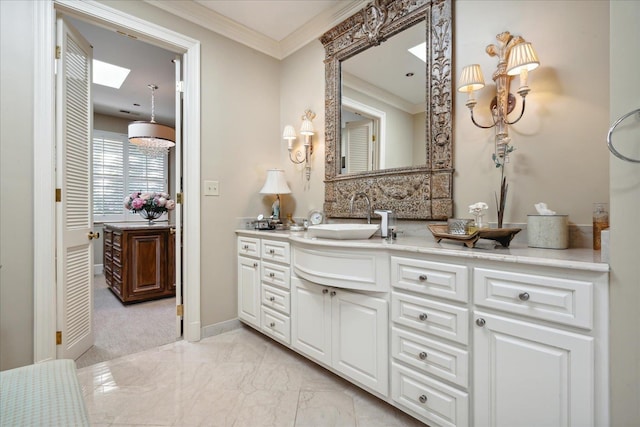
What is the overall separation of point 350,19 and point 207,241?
2132mm

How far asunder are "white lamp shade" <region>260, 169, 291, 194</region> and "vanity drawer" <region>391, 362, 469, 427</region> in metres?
1.69

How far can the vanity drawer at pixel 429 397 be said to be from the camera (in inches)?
48.2

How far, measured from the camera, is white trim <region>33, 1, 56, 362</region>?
5.87 ft

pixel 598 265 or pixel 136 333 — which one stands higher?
pixel 598 265

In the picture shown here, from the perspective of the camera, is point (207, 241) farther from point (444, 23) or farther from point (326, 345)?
point (444, 23)

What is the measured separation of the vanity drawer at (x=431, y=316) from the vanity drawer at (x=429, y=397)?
0.73 ft

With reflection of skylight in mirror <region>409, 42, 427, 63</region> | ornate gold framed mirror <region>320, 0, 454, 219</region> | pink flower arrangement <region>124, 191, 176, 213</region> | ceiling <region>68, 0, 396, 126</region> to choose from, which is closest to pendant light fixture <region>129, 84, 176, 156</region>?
ceiling <region>68, 0, 396, 126</region>

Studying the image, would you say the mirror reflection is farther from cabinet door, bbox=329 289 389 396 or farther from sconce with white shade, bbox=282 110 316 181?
cabinet door, bbox=329 289 389 396

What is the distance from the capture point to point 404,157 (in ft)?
6.57

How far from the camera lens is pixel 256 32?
2734 mm


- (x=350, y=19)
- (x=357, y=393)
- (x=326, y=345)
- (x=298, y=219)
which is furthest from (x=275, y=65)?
(x=357, y=393)

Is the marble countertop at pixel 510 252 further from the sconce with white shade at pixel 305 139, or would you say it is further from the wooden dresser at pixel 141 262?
the wooden dresser at pixel 141 262

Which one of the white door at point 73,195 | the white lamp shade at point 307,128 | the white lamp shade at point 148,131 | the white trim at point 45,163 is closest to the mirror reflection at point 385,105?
the white lamp shade at point 307,128

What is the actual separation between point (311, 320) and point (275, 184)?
1270 millimetres
